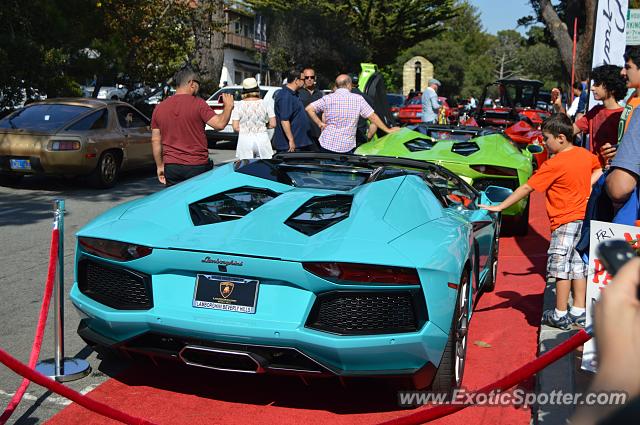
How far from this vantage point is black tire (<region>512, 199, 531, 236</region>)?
938 cm

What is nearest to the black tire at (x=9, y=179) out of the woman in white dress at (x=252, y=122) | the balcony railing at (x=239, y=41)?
the woman in white dress at (x=252, y=122)

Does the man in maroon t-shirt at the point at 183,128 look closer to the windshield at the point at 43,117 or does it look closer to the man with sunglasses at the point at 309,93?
the man with sunglasses at the point at 309,93

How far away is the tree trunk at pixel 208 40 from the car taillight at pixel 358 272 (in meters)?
21.0

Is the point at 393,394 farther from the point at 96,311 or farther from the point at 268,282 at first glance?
the point at 96,311

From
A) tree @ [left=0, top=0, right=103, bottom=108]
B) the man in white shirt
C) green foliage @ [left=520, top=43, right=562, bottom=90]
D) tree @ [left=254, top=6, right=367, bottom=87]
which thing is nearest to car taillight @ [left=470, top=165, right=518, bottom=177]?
the man in white shirt

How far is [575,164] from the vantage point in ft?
17.5

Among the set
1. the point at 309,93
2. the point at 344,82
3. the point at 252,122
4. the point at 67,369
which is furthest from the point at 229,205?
the point at 309,93

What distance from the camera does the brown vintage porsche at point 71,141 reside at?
37.7 feet

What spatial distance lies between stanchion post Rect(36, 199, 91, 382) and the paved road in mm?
71

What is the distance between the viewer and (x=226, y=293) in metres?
3.81

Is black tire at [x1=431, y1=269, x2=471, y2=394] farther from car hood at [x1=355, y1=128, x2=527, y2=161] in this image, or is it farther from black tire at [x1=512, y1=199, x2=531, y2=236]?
black tire at [x1=512, y1=199, x2=531, y2=236]

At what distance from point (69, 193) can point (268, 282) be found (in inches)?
344

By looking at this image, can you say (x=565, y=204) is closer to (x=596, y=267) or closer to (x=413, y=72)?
(x=596, y=267)

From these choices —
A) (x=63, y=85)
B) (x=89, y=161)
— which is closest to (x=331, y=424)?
(x=89, y=161)
